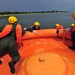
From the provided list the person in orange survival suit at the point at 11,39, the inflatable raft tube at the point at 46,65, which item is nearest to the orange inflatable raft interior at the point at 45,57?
the inflatable raft tube at the point at 46,65

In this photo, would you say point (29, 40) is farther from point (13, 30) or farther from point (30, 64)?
point (30, 64)

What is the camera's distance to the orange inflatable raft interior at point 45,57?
154 inches

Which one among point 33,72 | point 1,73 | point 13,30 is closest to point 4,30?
point 13,30

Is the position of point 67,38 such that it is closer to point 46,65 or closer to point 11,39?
point 11,39

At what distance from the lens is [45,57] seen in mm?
4227

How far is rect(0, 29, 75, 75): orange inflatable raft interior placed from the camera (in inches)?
154

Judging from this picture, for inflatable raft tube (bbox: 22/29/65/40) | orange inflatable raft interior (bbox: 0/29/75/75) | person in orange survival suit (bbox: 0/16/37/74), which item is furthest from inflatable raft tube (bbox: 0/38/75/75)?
inflatable raft tube (bbox: 22/29/65/40)

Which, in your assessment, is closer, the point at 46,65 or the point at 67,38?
the point at 46,65

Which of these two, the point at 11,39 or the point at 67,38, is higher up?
the point at 11,39

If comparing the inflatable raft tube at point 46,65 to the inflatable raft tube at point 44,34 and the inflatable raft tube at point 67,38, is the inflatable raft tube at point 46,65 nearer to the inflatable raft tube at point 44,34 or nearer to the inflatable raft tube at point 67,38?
the inflatable raft tube at point 67,38

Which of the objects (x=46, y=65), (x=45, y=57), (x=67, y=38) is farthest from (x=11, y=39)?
(x=67, y=38)

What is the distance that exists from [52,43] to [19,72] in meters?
1.93

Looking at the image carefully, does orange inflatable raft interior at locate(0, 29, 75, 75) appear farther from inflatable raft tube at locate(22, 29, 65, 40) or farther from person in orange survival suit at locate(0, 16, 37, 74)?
person in orange survival suit at locate(0, 16, 37, 74)

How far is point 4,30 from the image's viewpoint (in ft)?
15.2
